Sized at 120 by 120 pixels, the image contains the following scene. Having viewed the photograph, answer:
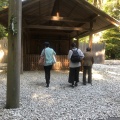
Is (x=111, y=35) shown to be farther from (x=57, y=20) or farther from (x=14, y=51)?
(x=14, y=51)

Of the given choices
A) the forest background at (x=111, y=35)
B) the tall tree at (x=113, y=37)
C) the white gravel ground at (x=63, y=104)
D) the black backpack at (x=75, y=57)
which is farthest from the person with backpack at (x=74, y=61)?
the tall tree at (x=113, y=37)

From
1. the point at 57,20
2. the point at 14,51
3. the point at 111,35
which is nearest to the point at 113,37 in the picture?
the point at 111,35

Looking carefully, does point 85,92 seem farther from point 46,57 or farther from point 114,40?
point 114,40

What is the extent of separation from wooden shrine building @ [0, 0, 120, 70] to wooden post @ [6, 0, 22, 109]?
5.67 m

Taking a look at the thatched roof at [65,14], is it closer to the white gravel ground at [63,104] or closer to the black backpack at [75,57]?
the black backpack at [75,57]

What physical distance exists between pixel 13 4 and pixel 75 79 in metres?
4.69

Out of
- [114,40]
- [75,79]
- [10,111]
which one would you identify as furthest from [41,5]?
[114,40]

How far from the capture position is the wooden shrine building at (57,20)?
12.1m

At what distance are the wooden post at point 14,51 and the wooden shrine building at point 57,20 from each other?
5.67m

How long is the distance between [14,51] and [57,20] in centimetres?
773

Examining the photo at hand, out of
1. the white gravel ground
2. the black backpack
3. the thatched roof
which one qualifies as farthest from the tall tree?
the white gravel ground

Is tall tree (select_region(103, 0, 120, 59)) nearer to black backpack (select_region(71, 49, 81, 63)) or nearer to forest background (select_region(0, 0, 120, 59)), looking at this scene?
forest background (select_region(0, 0, 120, 59))

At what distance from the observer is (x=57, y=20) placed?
1327cm

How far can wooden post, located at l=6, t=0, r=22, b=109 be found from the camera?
5.82m
